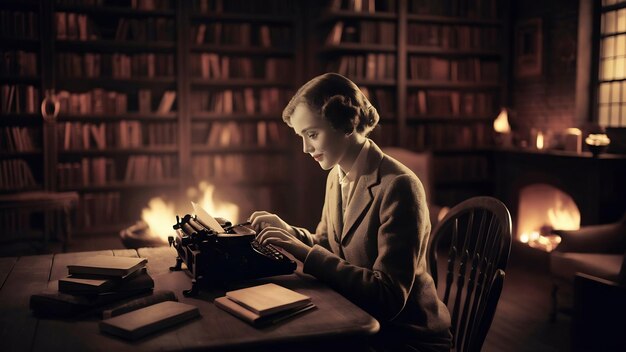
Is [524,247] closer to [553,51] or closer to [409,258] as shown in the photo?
[553,51]

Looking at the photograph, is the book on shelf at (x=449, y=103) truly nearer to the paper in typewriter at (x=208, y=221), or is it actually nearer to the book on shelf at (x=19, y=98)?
the book on shelf at (x=19, y=98)

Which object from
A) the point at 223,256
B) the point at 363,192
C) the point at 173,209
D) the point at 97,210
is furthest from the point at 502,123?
the point at 223,256

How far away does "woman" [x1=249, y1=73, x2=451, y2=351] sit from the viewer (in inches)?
61.9

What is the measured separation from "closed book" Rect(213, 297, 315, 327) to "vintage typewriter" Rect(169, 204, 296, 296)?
0.15 m

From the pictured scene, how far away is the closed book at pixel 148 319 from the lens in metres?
1.26

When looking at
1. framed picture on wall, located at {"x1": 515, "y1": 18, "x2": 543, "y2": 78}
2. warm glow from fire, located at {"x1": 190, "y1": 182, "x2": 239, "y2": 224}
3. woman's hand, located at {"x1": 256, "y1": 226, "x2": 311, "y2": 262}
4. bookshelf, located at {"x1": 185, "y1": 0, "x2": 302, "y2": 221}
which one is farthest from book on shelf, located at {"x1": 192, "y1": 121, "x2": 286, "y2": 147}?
woman's hand, located at {"x1": 256, "y1": 226, "x2": 311, "y2": 262}

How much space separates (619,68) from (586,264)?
2349 mm

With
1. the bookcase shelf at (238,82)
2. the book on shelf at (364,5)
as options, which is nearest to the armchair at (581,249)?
the book on shelf at (364,5)

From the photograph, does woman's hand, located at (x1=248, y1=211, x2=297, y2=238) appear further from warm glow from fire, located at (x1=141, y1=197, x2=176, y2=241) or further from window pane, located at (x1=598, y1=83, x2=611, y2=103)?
window pane, located at (x1=598, y1=83, x2=611, y2=103)

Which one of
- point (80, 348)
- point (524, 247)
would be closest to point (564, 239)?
point (524, 247)

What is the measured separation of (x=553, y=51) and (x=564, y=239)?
2.43 m

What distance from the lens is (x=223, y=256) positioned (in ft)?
5.33

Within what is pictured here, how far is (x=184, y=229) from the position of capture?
1.76 metres

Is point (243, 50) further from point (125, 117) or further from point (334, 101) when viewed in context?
point (334, 101)
